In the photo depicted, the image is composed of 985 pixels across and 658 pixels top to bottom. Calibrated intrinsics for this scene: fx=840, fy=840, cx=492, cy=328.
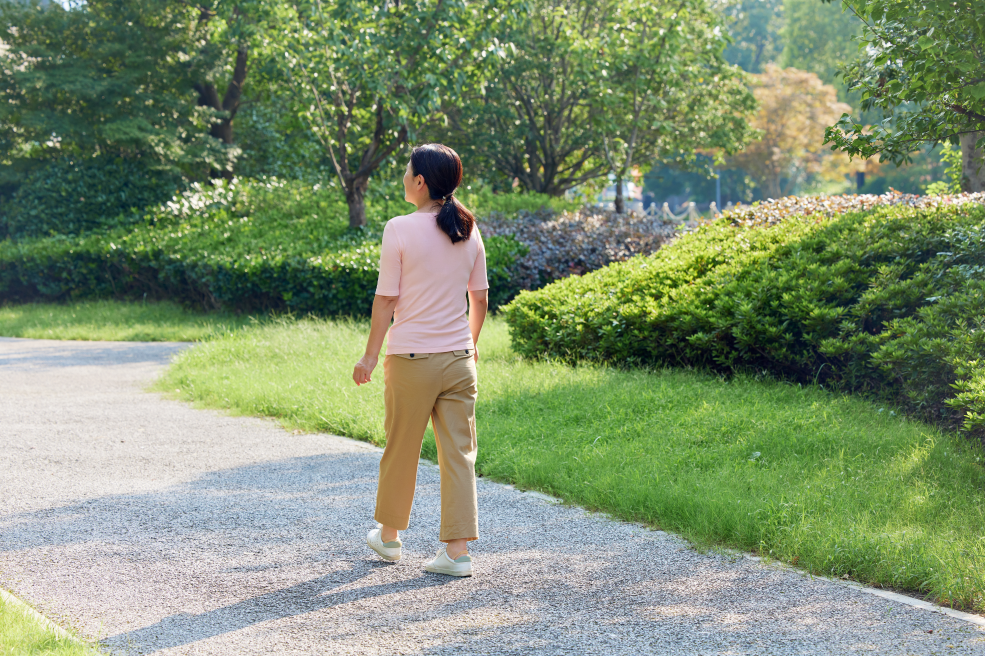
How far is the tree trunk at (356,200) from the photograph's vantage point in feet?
43.9

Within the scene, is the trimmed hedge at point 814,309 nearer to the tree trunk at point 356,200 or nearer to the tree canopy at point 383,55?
the tree canopy at point 383,55

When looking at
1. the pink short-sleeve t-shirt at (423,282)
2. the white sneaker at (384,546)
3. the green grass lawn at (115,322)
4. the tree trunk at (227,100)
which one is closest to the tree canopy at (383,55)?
the green grass lawn at (115,322)

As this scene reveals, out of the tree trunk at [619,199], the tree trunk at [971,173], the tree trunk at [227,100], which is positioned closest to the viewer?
the tree trunk at [971,173]

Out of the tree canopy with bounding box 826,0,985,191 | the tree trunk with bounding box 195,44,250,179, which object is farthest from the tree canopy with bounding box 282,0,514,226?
the tree canopy with bounding box 826,0,985,191

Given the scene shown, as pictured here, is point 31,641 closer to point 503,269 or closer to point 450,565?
point 450,565

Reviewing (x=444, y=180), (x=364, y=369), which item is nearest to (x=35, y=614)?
(x=364, y=369)

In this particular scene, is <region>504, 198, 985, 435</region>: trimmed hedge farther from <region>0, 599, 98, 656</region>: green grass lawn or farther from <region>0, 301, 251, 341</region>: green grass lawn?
<region>0, 301, 251, 341</region>: green grass lawn

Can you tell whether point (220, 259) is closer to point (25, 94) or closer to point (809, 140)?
point (25, 94)

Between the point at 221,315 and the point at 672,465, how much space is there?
9.39 m

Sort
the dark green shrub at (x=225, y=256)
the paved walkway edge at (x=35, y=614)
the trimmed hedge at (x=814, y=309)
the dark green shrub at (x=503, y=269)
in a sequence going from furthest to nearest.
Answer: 1. the dark green shrub at (x=225, y=256)
2. the dark green shrub at (x=503, y=269)
3. the trimmed hedge at (x=814, y=309)
4. the paved walkway edge at (x=35, y=614)

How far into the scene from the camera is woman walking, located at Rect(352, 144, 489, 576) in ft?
11.4

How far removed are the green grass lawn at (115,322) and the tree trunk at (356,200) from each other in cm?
245

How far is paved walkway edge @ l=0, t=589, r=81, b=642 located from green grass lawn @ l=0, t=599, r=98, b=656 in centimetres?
1

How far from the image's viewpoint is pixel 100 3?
16875 mm
